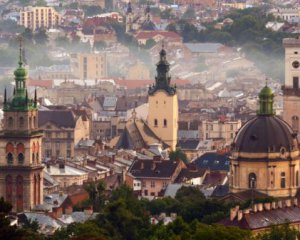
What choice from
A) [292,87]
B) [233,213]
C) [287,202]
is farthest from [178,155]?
[233,213]

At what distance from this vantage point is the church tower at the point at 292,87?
99.6m

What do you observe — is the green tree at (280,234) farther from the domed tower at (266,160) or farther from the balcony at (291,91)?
the balcony at (291,91)

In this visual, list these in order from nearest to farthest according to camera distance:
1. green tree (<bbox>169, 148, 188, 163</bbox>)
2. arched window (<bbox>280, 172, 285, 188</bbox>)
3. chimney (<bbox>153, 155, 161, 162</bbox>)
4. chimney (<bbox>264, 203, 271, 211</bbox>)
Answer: chimney (<bbox>264, 203, 271, 211</bbox>) → arched window (<bbox>280, 172, 285, 188</bbox>) → chimney (<bbox>153, 155, 161, 162</bbox>) → green tree (<bbox>169, 148, 188, 163</bbox>)

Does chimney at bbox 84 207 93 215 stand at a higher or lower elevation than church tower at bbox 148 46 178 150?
lower

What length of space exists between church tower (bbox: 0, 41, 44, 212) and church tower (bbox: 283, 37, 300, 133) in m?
14.7

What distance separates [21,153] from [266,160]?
318 inches

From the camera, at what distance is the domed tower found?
8481cm

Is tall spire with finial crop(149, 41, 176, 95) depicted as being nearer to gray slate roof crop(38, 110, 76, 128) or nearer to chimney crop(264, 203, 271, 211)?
gray slate roof crop(38, 110, 76, 128)

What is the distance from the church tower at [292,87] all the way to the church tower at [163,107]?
18850 mm

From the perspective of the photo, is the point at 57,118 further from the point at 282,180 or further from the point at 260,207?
the point at 260,207

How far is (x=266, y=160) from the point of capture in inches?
3349

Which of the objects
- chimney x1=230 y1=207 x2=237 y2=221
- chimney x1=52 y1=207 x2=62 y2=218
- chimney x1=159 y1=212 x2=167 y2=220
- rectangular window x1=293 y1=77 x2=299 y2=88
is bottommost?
chimney x1=159 y1=212 x2=167 y2=220

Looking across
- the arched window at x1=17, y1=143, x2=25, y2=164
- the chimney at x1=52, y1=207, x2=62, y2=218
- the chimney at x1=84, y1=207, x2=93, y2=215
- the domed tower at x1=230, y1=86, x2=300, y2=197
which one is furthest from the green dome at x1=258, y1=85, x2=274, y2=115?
the chimney at x1=84, y1=207, x2=93, y2=215

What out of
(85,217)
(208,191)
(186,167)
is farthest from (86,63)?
(85,217)
